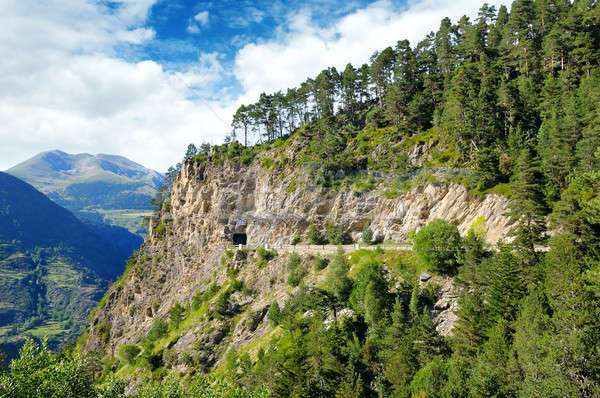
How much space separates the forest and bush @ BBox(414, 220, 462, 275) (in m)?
0.17

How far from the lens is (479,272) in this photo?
123 ft

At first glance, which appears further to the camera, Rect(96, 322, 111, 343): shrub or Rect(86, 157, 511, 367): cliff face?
Rect(96, 322, 111, 343): shrub

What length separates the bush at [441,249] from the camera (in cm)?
4266

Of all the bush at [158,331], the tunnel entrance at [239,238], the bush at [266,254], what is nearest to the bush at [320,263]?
the bush at [266,254]

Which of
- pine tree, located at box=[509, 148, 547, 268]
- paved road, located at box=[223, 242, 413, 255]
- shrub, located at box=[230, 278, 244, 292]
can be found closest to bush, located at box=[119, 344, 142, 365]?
shrub, located at box=[230, 278, 244, 292]

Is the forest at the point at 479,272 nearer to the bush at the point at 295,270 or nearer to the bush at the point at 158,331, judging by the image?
the bush at the point at 295,270

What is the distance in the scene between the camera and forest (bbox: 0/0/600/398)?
87.7 ft

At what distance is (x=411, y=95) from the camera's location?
7575 cm

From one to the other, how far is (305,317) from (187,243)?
57.9 metres

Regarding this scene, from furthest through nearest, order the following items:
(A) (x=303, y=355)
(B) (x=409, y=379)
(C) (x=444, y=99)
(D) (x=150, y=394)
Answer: (C) (x=444, y=99)
(A) (x=303, y=355)
(B) (x=409, y=379)
(D) (x=150, y=394)

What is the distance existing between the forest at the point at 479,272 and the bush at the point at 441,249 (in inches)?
6.9

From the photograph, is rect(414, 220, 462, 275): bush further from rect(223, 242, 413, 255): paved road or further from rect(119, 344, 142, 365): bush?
rect(119, 344, 142, 365): bush

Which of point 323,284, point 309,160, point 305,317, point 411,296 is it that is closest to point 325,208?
point 309,160

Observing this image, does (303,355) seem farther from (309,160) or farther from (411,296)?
(309,160)
